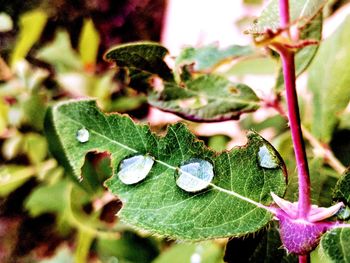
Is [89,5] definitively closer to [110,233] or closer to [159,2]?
[159,2]

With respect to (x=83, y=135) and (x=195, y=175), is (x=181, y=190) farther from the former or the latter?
(x=83, y=135)

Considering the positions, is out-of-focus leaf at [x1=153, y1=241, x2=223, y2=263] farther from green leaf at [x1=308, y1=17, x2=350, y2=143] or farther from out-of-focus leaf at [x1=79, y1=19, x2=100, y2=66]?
out-of-focus leaf at [x1=79, y1=19, x2=100, y2=66]

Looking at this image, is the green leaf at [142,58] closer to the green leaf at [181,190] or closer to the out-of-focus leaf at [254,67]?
the green leaf at [181,190]

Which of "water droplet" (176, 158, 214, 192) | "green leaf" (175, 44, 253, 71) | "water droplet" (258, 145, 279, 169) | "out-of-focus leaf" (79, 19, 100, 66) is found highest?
"water droplet" (258, 145, 279, 169)

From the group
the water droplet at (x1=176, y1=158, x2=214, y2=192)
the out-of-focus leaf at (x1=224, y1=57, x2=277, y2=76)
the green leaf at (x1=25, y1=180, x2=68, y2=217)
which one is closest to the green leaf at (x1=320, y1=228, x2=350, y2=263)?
the water droplet at (x1=176, y1=158, x2=214, y2=192)

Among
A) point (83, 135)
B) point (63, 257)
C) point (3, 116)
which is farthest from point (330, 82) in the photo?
point (63, 257)

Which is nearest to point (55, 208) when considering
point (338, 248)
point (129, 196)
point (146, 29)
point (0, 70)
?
point (0, 70)

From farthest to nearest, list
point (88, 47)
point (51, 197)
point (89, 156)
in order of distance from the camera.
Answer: point (88, 47), point (51, 197), point (89, 156)
